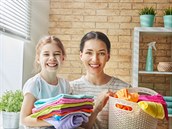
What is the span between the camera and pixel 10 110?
6.27 ft

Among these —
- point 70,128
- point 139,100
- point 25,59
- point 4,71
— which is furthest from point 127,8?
point 70,128

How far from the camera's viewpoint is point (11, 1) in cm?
221

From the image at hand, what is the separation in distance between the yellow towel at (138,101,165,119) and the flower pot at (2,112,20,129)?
113 centimetres

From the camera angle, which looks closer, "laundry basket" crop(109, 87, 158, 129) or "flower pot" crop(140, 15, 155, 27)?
"laundry basket" crop(109, 87, 158, 129)

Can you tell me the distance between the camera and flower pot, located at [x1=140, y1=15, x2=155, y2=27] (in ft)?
8.24

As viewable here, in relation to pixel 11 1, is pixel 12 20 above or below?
below

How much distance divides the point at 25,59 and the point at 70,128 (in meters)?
1.65

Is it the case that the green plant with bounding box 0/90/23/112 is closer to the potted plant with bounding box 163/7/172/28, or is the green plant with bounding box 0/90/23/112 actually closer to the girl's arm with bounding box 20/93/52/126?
the girl's arm with bounding box 20/93/52/126

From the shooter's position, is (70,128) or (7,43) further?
(7,43)

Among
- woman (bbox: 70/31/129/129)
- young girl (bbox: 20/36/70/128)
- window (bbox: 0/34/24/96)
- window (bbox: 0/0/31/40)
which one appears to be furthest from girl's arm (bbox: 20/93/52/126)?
window (bbox: 0/34/24/96)

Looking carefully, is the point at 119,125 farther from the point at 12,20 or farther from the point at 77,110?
the point at 12,20

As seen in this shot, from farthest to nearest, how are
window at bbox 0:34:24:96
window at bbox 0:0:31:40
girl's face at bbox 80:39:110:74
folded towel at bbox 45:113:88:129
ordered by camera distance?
window at bbox 0:34:24:96 → window at bbox 0:0:31:40 → girl's face at bbox 80:39:110:74 → folded towel at bbox 45:113:88:129

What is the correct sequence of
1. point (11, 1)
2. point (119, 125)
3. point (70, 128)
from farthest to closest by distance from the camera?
1. point (11, 1)
2. point (119, 125)
3. point (70, 128)

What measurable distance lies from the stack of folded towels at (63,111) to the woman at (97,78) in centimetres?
17
